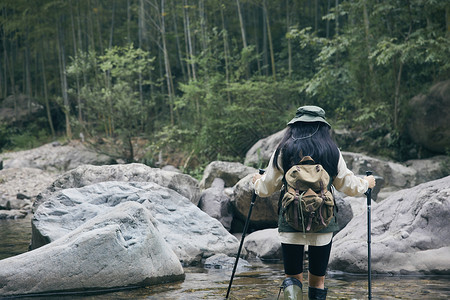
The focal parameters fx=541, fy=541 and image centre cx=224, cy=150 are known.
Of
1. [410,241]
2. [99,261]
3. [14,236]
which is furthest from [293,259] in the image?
[14,236]

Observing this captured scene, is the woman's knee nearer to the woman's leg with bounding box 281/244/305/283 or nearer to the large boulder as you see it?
the woman's leg with bounding box 281/244/305/283

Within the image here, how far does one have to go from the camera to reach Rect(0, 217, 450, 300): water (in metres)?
4.52

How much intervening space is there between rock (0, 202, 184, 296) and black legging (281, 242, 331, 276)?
6.56 feet

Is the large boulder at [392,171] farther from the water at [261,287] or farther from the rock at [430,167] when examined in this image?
the water at [261,287]

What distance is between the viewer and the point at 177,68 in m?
26.2

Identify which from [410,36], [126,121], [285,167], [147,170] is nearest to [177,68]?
[126,121]

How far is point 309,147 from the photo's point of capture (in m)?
3.20

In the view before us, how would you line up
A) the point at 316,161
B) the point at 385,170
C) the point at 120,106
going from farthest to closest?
the point at 120,106
the point at 385,170
the point at 316,161

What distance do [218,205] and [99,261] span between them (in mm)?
3951

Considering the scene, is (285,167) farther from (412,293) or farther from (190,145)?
(190,145)

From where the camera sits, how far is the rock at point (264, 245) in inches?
256

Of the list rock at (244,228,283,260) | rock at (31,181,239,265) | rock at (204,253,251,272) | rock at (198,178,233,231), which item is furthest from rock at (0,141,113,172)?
rock at (204,253,251,272)

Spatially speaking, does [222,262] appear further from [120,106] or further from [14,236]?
[120,106]

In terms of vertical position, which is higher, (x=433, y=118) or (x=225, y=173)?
(x=433, y=118)
